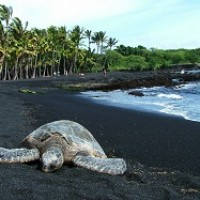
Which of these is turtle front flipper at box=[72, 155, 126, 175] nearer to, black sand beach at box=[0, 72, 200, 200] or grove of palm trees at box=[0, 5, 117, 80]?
black sand beach at box=[0, 72, 200, 200]

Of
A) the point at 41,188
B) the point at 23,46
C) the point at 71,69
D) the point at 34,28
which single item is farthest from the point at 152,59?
the point at 41,188

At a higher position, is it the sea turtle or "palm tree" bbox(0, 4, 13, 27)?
"palm tree" bbox(0, 4, 13, 27)

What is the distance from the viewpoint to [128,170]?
713cm

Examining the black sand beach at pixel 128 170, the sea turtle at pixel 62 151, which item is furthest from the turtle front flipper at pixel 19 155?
the black sand beach at pixel 128 170

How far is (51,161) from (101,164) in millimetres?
870

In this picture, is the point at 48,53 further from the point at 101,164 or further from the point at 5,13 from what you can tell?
the point at 101,164

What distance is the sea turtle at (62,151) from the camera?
634cm

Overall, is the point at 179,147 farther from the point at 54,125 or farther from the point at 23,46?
the point at 23,46

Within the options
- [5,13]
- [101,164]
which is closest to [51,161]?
[101,164]

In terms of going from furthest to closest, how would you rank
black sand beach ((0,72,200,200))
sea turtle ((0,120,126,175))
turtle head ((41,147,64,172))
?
sea turtle ((0,120,126,175)), turtle head ((41,147,64,172)), black sand beach ((0,72,200,200))

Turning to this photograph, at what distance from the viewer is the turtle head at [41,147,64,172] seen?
6156mm

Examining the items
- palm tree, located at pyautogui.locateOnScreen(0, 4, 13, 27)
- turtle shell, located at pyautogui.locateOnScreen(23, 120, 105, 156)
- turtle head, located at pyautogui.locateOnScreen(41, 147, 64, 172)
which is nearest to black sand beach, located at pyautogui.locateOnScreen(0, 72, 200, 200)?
turtle head, located at pyautogui.locateOnScreen(41, 147, 64, 172)

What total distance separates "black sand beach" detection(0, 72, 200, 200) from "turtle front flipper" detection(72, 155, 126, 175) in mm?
130

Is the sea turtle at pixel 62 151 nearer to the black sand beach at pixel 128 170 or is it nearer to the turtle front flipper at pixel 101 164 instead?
the turtle front flipper at pixel 101 164
